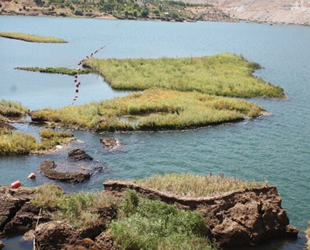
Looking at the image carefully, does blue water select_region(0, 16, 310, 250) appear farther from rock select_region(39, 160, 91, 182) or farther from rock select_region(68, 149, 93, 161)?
rock select_region(68, 149, 93, 161)

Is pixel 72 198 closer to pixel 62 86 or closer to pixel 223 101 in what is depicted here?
pixel 223 101

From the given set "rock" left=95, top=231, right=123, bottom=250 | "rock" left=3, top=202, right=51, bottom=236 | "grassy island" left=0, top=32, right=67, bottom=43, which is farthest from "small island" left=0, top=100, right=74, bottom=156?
"grassy island" left=0, top=32, right=67, bottom=43

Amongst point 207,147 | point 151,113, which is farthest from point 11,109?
point 207,147

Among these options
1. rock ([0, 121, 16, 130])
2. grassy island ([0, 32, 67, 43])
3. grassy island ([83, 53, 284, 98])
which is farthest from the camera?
grassy island ([0, 32, 67, 43])

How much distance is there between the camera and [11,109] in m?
44.2

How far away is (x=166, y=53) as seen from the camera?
98.9 meters

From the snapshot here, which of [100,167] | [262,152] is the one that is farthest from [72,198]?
[262,152]

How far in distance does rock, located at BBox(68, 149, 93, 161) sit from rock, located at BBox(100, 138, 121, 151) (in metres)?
2.96

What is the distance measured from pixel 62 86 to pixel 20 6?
477 feet

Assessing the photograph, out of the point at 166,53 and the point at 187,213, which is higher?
the point at 187,213

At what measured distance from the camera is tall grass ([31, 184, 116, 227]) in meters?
21.4

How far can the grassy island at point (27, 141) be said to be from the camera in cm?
3431

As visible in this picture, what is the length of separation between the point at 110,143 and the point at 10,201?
14186 millimetres

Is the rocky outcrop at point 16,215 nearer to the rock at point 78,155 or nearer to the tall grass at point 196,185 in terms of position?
the tall grass at point 196,185
